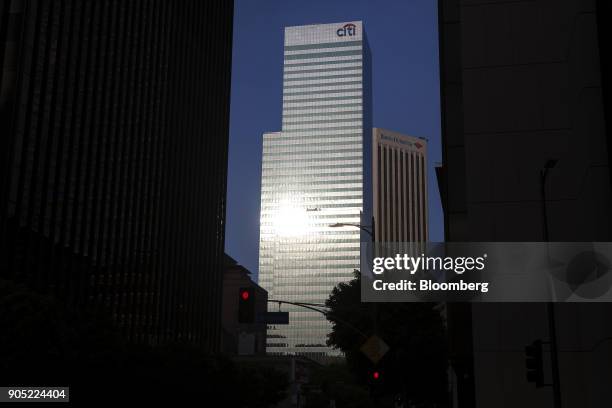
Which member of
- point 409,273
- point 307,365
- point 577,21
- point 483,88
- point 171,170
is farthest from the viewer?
point 307,365

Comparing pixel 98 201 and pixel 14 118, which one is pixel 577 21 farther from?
pixel 98 201

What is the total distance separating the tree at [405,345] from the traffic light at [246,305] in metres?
24.4

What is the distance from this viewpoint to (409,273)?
50.1 metres

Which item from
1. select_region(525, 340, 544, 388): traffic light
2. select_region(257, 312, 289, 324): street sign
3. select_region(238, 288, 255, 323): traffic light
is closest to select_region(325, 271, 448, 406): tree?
select_region(257, 312, 289, 324): street sign

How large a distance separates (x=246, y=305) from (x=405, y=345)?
2813cm

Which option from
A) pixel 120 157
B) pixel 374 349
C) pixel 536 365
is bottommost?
pixel 536 365

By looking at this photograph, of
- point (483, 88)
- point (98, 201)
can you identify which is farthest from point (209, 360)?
point (483, 88)

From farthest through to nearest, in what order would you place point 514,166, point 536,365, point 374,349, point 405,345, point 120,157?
point 120,157 → point 405,345 → point 374,349 → point 514,166 → point 536,365

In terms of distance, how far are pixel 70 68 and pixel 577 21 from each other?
3074 inches

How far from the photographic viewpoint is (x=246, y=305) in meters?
23.8

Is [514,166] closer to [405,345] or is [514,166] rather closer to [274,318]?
[274,318]

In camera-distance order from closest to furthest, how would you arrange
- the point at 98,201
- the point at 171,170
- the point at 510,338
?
the point at 510,338
the point at 98,201
the point at 171,170

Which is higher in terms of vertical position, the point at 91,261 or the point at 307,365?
the point at 91,261

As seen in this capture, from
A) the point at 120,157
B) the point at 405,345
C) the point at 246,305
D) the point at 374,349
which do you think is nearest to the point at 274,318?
the point at 374,349
